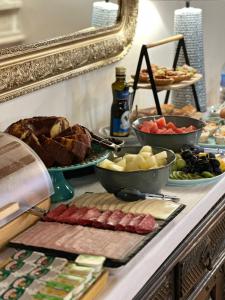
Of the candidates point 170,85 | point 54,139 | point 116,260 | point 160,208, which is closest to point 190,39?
point 170,85

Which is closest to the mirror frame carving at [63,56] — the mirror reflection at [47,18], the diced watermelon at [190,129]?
the mirror reflection at [47,18]

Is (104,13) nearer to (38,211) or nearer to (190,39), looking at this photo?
(190,39)

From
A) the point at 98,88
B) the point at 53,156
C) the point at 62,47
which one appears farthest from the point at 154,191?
the point at 98,88

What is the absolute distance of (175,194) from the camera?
58.2 inches

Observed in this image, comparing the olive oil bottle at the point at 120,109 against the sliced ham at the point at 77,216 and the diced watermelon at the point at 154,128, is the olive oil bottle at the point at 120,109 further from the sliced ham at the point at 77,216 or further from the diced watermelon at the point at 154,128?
the sliced ham at the point at 77,216

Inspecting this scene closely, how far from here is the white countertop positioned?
1.07 m

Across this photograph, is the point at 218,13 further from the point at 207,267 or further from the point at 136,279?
the point at 136,279

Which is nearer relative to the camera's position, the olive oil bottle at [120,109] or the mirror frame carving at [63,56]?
the mirror frame carving at [63,56]

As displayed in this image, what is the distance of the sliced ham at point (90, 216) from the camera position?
124 centimetres

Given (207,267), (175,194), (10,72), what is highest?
(10,72)

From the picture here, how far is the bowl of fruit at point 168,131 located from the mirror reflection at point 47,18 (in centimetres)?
37

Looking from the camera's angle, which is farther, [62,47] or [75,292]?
[62,47]

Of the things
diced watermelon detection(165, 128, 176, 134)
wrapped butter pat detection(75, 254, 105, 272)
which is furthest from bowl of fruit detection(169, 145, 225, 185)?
wrapped butter pat detection(75, 254, 105, 272)

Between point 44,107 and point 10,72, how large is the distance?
0.22 m
